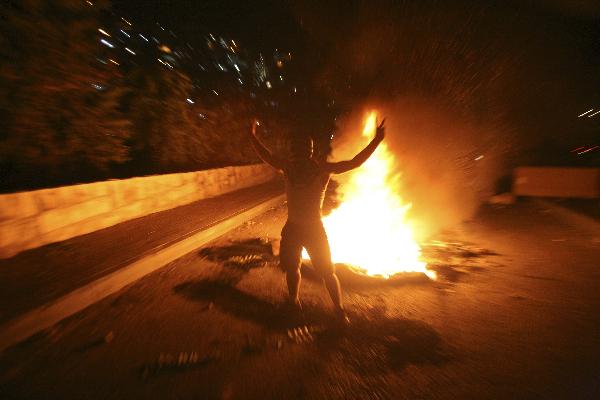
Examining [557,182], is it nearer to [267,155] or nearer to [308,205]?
[308,205]

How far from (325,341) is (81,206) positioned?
17.6 ft

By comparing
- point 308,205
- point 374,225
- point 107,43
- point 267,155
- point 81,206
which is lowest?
point 374,225

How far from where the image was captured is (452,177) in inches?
384

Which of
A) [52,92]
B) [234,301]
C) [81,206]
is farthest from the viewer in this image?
[81,206]

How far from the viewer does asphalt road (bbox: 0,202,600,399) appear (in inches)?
101

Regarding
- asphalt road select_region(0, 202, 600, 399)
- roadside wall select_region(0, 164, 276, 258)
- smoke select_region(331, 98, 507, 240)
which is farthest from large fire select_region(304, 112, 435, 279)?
roadside wall select_region(0, 164, 276, 258)

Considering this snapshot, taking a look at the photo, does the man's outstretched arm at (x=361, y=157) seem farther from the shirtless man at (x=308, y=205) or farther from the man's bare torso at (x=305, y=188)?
the man's bare torso at (x=305, y=188)

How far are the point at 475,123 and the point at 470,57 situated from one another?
2.09 meters

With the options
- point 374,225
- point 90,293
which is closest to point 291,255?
point 90,293

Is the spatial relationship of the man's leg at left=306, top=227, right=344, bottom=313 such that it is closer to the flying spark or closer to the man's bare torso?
the man's bare torso

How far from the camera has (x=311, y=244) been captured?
142 inches

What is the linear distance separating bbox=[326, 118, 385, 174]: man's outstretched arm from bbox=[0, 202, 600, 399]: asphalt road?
1685 mm

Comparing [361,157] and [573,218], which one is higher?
[361,157]

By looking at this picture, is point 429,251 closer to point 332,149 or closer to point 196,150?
point 332,149
